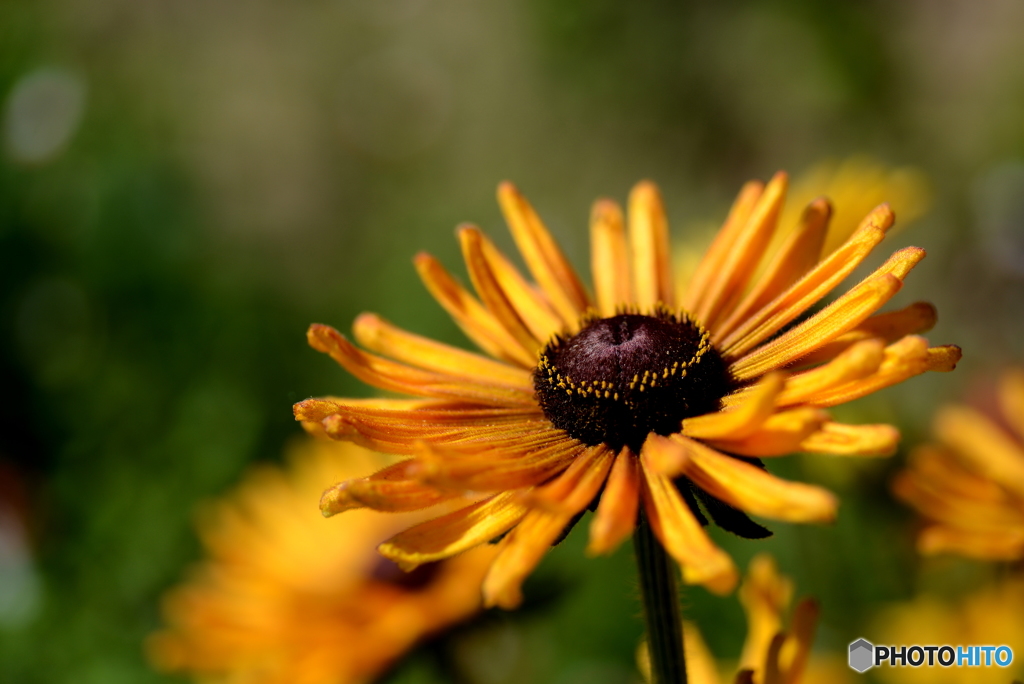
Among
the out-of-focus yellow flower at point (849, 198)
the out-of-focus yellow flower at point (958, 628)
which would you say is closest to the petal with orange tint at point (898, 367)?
the out-of-focus yellow flower at point (958, 628)

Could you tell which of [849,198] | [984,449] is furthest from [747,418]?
[849,198]

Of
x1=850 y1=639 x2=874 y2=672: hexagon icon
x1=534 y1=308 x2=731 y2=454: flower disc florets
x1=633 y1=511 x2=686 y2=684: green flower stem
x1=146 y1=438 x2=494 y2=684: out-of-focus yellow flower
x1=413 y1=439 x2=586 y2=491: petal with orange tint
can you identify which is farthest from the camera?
x1=146 y1=438 x2=494 y2=684: out-of-focus yellow flower

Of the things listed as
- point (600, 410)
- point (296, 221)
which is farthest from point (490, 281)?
point (296, 221)

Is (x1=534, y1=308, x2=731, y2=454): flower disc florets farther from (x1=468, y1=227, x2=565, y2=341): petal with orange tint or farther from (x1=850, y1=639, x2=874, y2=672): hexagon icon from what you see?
(x1=850, y1=639, x2=874, y2=672): hexagon icon

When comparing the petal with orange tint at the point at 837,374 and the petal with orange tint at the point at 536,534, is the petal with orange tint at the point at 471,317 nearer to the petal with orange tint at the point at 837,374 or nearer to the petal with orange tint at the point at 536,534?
the petal with orange tint at the point at 536,534

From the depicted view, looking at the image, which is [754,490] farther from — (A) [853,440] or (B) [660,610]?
(B) [660,610]

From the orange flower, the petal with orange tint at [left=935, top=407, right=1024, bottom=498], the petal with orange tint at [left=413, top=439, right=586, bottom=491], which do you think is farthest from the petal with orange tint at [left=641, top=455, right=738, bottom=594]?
the petal with orange tint at [left=935, top=407, right=1024, bottom=498]
